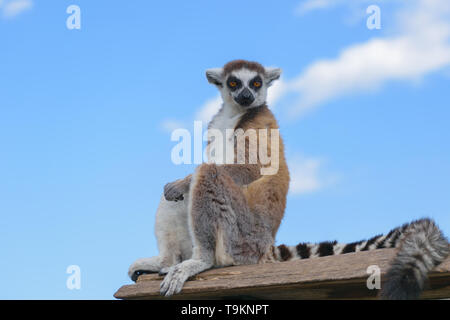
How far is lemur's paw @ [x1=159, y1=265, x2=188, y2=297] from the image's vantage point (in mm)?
5734

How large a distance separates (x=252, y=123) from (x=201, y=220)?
151 cm

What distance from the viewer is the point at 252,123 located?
22.2ft

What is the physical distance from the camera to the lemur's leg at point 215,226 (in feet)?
19.2

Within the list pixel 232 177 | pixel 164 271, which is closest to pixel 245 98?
pixel 232 177

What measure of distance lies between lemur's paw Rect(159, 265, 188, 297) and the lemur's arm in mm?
796

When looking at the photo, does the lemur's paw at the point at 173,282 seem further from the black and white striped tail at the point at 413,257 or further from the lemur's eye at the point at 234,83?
the lemur's eye at the point at 234,83

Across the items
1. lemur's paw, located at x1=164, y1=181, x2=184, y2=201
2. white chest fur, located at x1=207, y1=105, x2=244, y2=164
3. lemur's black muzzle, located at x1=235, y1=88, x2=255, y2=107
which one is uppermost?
lemur's black muzzle, located at x1=235, y1=88, x2=255, y2=107

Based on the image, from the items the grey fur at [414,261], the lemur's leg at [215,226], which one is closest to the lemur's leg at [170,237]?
the lemur's leg at [215,226]

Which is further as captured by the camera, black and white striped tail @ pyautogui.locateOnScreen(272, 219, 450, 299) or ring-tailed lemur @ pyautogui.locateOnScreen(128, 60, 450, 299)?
ring-tailed lemur @ pyautogui.locateOnScreen(128, 60, 450, 299)

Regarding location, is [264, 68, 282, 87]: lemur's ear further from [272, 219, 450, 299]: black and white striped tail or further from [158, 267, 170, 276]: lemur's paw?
[158, 267, 170, 276]: lemur's paw

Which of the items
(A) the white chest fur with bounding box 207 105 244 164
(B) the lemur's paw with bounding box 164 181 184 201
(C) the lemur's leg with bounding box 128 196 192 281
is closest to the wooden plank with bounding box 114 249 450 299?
(C) the lemur's leg with bounding box 128 196 192 281

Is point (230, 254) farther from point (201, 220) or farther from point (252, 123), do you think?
point (252, 123)
